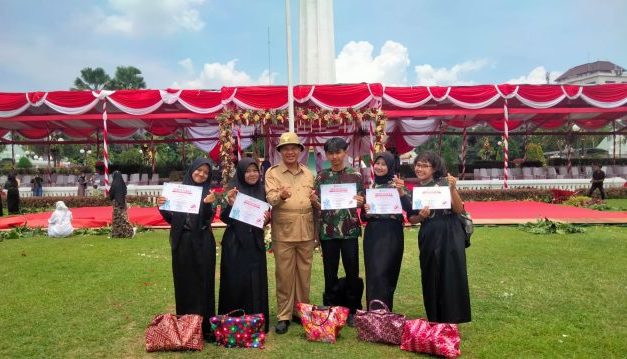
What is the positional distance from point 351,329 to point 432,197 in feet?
4.31

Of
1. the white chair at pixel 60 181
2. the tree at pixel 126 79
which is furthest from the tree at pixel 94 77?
the white chair at pixel 60 181

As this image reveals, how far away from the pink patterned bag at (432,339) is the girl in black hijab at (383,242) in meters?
0.44

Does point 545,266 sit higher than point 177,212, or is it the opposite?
point 177,212

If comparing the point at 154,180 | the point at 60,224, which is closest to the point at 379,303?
the point at 60,224

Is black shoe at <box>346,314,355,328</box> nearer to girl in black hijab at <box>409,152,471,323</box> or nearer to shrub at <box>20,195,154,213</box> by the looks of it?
girl in black hijab at <box>409,152,471,323</box>

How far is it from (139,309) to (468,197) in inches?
485

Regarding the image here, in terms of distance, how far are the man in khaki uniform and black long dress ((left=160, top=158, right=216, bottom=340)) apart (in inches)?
20.2

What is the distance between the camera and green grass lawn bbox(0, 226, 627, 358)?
3551 millimetres

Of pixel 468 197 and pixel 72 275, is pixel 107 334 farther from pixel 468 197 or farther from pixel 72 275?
pixel 468 197

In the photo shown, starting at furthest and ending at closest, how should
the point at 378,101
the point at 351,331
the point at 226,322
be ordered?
the point at 378,101 → the point at 351,331 → the point at 226,322

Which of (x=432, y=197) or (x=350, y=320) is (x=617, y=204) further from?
(x=432, y=197)

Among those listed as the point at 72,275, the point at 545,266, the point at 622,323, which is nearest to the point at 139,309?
the point at 72,275

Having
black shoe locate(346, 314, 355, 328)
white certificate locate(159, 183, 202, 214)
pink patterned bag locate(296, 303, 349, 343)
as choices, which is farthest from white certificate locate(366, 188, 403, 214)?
white certificate locate(159, 183, 202, 214)

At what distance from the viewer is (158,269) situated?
20.5 feet
